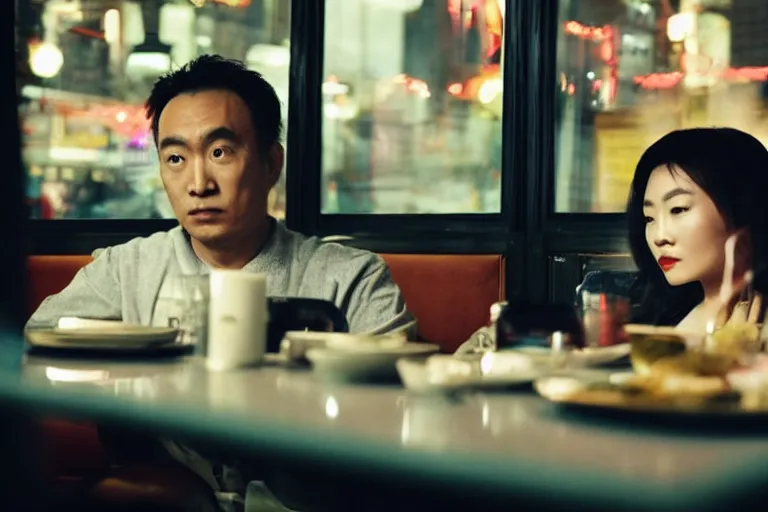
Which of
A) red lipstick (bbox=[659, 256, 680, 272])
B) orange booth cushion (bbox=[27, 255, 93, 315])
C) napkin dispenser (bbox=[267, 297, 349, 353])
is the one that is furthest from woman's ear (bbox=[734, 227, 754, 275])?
orange booth cushion (bbox=[27, 255, 93, 315])

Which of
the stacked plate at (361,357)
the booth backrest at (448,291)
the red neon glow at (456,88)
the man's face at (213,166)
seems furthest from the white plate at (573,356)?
the red neon glow at (456,88)

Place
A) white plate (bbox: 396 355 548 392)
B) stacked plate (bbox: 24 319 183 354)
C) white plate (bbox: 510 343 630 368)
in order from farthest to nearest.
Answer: stacked plate (bbox: 24 319 183 354) → white plate (bbox: 510 343 630 368) → white plate (bbox: 396 355 548 392)

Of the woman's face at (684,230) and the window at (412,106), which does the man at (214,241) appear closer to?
the woman's face at (684,230)

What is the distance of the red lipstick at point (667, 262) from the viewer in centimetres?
229

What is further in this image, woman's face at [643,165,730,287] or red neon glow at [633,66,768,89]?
red neon glow at [633,66,768,89]

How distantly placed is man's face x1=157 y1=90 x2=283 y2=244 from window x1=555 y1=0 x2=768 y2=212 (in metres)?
1.29

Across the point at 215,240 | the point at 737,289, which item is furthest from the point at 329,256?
the point at 737,289

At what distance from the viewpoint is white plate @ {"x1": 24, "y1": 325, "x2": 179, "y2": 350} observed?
147cm

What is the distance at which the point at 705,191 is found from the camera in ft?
7.38

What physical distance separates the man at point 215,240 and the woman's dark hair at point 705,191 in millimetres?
597

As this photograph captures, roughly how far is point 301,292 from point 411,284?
0.56 meters

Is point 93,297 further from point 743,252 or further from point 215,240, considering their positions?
point 743,252

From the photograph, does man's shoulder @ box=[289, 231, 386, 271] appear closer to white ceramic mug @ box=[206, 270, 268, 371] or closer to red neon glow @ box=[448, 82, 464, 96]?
white ceramic mug @ box=[206, 270, 268, 371]

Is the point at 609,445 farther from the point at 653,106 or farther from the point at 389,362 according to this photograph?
the point at 653,106
